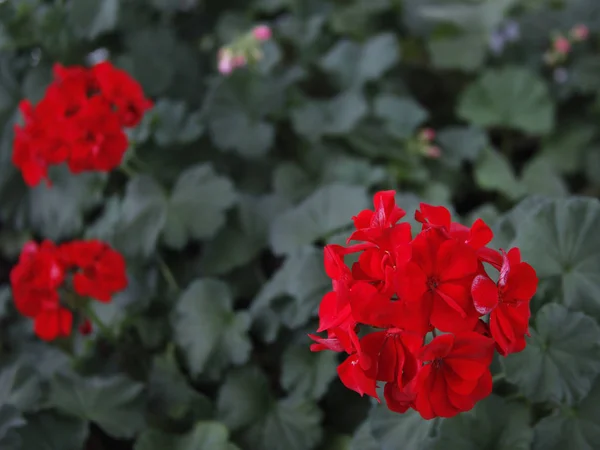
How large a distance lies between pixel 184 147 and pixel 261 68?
0.93ft

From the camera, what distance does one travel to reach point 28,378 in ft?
3.72

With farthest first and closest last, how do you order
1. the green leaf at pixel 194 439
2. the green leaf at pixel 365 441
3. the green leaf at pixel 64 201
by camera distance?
the green leaf at pixel 64 201
the green leaf at pixel 194 439
the green leaf at pixel 365 441

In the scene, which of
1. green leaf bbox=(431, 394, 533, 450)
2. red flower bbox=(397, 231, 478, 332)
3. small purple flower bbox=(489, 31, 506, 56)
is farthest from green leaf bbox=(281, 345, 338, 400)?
small purple flower bbox=(489, 31, 506, 56)

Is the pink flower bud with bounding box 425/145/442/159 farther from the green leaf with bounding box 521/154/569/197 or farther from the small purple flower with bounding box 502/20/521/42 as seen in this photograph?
the small purple flower with bounding box 502/20/521/42

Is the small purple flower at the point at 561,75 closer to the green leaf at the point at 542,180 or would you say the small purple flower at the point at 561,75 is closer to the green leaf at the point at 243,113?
the green leaf at the point at 542,180

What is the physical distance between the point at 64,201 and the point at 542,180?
116cm

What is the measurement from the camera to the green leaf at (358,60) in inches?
62.8

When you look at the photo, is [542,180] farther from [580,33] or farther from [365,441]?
[365,441]

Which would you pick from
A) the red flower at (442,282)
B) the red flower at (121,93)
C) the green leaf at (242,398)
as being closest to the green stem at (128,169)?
the red flower at (121,93)

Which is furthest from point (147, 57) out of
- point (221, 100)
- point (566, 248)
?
point (566, 248)

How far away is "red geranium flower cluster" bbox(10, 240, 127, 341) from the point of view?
1083 mm

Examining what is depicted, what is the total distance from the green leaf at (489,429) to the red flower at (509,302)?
24 centimetres

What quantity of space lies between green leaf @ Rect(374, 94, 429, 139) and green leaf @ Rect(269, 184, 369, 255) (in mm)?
339

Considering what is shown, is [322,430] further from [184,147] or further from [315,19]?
[315,19]
